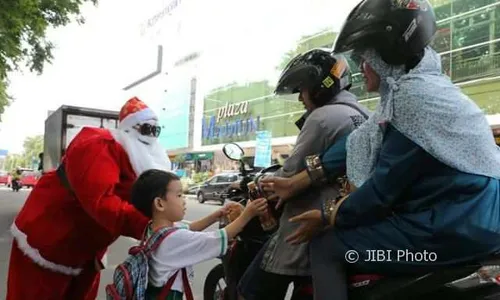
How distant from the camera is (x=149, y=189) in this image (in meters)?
2.13

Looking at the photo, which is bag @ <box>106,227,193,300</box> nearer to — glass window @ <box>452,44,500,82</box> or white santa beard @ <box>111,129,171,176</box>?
white santa beard @ <box>111,129,171,176</box>

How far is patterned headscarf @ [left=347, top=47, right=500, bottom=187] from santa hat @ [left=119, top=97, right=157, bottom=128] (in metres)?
1.30

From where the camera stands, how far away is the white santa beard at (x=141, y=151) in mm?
2443

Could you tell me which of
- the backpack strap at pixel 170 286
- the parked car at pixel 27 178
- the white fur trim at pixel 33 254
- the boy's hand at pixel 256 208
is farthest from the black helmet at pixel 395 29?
the parked car at pixel 27 178

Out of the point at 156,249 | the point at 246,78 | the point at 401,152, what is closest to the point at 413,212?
the point at 401,152

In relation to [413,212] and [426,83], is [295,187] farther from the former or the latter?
[426,83]

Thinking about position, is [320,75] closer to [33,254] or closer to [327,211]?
[327,211]

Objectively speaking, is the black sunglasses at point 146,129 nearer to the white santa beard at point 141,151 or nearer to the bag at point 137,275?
the white santa beard at point 141,151

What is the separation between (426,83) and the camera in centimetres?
155

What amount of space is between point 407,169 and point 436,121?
0.17 metres

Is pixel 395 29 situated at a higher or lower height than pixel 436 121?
higher

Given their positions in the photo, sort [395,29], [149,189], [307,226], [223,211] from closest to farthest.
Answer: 1. [395,29]
2. [307,226]
3. [149,189]
4. [223,211]

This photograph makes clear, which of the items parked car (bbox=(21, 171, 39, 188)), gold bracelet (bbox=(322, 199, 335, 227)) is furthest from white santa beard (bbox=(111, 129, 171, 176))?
parked car (bbox=(21, 171, 39, 188))

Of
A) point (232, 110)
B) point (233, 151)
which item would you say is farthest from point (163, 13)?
point (233, 151)
